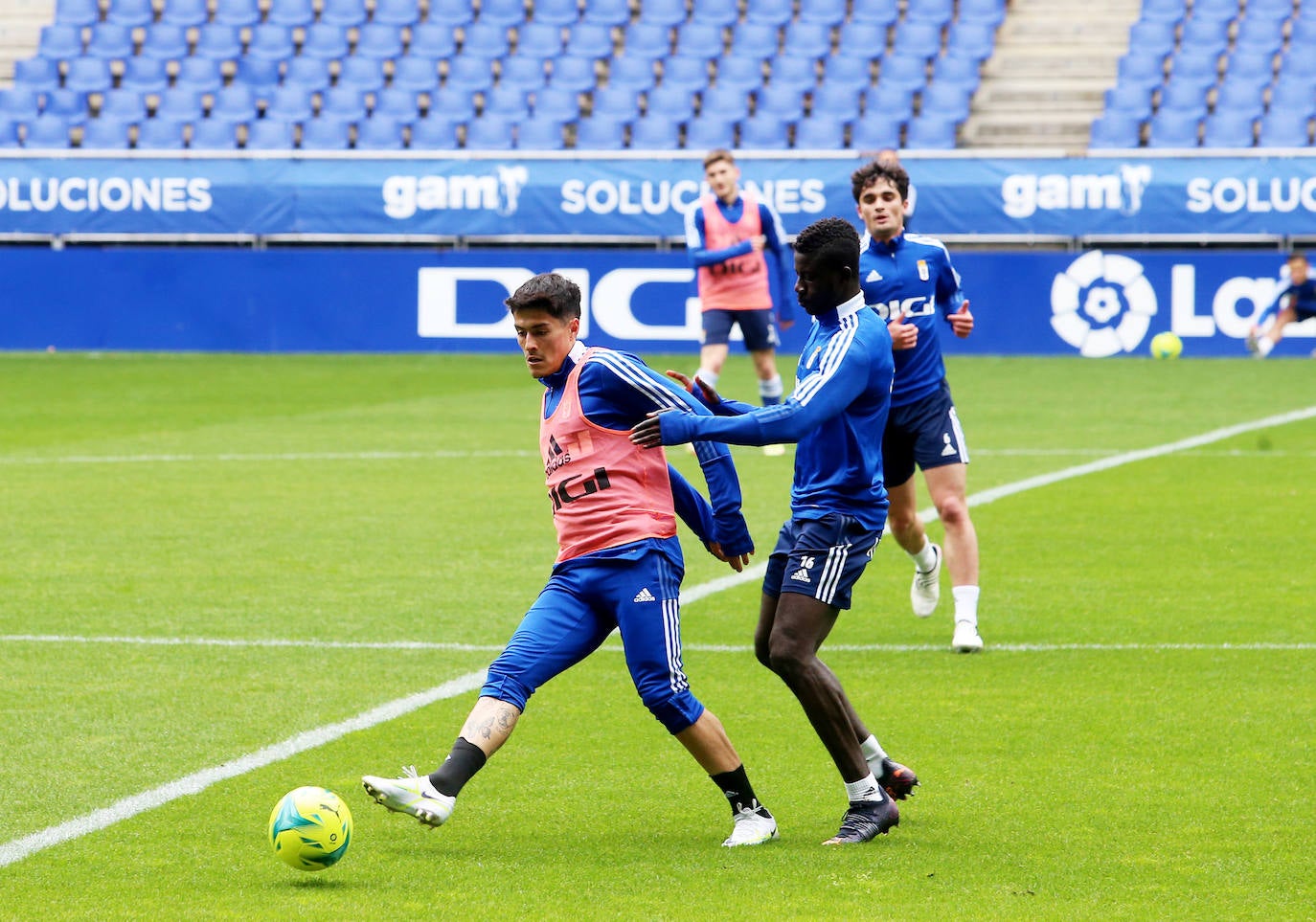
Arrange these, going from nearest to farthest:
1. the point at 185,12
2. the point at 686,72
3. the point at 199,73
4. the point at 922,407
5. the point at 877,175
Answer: the point at 877,175, the point at 922,407, the point at 686,72, the point at 199,73, the point at 185,12

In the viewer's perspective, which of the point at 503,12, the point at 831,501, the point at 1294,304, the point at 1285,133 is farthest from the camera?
the point at 503,12

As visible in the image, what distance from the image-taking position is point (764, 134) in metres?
28.2

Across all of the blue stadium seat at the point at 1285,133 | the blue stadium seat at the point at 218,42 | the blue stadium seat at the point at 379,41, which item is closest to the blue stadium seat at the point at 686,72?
the blue stadium seat at the point at 379,41

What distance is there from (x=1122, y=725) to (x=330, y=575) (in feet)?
15.2

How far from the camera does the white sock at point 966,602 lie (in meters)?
8.19

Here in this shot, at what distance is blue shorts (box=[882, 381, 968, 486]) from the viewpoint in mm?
8203

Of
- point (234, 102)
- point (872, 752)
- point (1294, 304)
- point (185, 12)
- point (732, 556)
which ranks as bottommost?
point (1294, 304)

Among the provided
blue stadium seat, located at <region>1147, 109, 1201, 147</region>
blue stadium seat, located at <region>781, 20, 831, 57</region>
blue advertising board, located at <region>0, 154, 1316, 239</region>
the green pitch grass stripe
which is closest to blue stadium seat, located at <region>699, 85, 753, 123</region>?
blue stadium seat, located at <region>781, 20, 831, 57</region>

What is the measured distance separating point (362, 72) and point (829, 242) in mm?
25836

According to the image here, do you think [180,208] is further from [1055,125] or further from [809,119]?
[1055,125]

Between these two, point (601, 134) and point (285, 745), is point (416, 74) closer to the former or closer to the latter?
point (601, 134)

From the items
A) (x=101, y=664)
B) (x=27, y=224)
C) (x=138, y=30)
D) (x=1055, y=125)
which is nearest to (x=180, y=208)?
(x=27, y=224)

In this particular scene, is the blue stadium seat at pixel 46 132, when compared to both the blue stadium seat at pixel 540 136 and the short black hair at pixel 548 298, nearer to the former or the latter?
the blue stadium seat at pixel 540 136

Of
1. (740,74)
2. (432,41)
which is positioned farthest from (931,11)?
(432,41)
